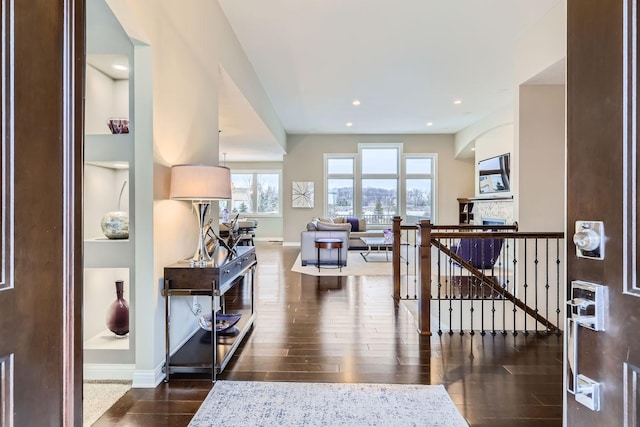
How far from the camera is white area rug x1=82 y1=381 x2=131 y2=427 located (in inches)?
81.7

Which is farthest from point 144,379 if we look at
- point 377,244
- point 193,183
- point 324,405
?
point 377,244

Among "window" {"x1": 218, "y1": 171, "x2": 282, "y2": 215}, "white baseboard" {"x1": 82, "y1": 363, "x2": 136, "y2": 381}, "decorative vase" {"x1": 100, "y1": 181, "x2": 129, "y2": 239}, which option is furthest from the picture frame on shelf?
"white baseboard" {"x1": 82, "y1": 363, "x2": 136, "y2": 381}

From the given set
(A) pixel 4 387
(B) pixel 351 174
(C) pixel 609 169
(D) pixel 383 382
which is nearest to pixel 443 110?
(B) pixel 351 174

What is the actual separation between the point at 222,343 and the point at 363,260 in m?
4.99

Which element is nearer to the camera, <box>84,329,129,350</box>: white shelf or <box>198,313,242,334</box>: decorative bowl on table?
<box>84,329,129,350</box>: white shelf

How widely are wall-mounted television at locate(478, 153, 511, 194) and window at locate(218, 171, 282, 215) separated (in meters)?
6.62

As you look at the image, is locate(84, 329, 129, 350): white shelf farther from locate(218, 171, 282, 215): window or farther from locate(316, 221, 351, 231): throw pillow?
locate(218, 171, 282, 215): window

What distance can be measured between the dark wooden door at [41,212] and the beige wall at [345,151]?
32.3 ft

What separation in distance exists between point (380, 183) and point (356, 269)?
4.88 m

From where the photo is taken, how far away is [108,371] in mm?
2506

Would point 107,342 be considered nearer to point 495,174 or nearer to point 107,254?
point 107,254

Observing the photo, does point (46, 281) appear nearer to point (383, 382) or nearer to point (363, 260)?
point (383, 382)

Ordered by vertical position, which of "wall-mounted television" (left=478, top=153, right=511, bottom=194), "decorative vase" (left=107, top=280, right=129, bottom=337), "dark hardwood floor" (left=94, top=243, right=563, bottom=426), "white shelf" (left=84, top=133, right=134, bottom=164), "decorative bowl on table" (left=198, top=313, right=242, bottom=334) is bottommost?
"dark hardwood floor" (left=94, top=243, right=563, bottom=426)

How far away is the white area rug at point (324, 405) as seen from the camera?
6.59 ft
